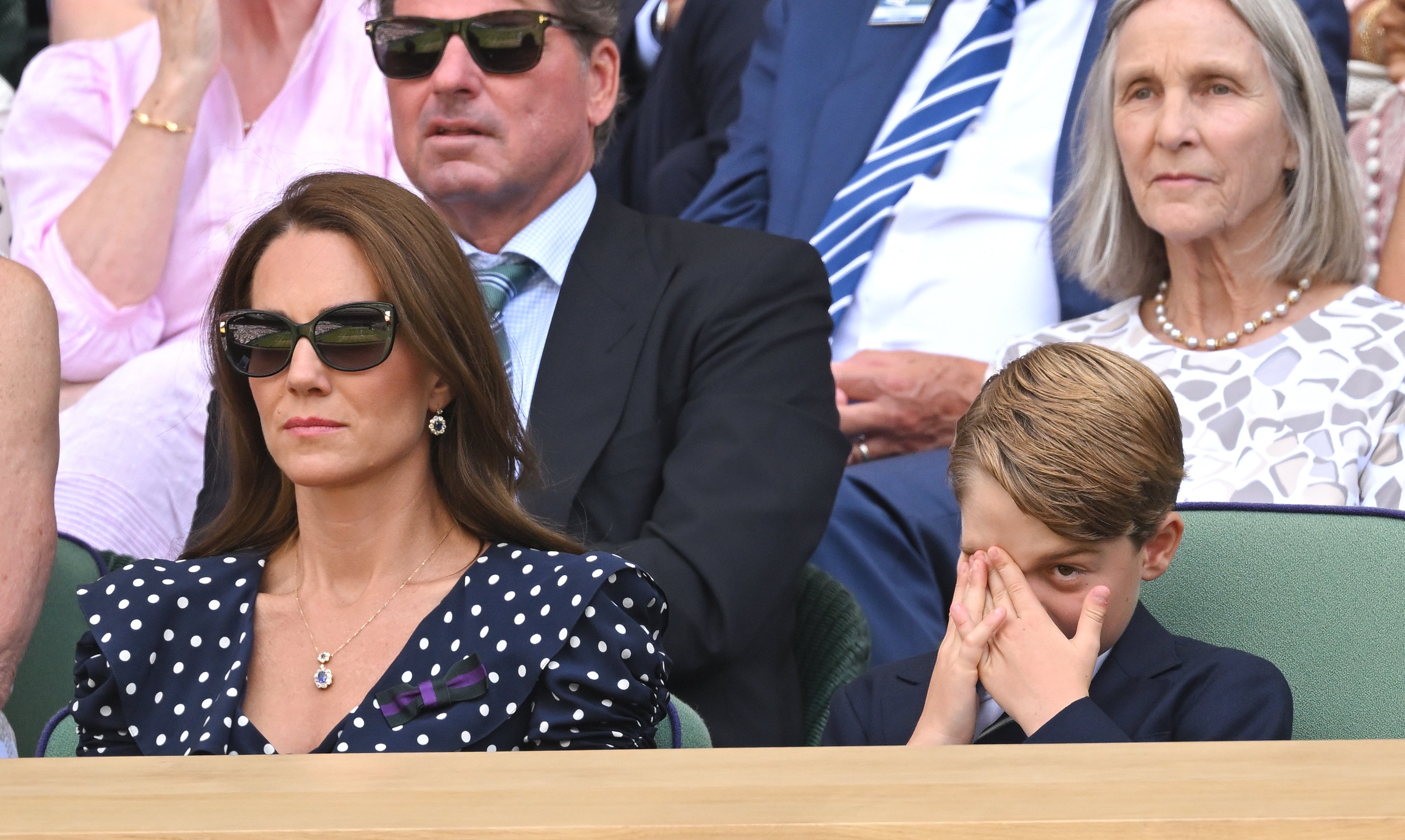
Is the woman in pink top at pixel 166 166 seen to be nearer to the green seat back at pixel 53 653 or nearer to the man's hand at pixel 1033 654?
the green seat back at pixel 53 653

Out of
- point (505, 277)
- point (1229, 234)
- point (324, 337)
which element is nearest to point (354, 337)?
point (324, 337)

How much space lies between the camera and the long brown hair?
1.75 m

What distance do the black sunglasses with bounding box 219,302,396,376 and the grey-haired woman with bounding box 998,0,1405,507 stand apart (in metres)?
1.23

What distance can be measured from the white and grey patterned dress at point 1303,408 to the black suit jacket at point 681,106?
1334 mm

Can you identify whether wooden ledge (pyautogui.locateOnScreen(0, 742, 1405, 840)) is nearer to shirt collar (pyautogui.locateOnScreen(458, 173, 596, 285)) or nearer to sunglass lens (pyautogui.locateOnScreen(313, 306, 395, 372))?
sunglass lens (pyautogui.locateOnScreen(313, 306, 395, 372))

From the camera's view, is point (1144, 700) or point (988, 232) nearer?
point (1144, 700)

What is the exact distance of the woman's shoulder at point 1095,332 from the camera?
8.65 feet

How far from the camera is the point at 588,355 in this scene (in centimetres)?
243

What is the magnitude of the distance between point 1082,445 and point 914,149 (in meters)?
1.67

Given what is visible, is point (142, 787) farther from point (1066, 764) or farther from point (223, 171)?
point (223, 171)

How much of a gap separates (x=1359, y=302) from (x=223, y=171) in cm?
218

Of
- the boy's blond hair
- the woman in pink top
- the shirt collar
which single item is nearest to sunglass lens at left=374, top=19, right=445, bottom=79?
the shirt collar

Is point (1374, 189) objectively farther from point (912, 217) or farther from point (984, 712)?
point (984, 712)

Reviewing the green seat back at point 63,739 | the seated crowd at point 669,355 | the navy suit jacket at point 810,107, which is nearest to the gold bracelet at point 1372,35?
the seated crowd at point 669,355
